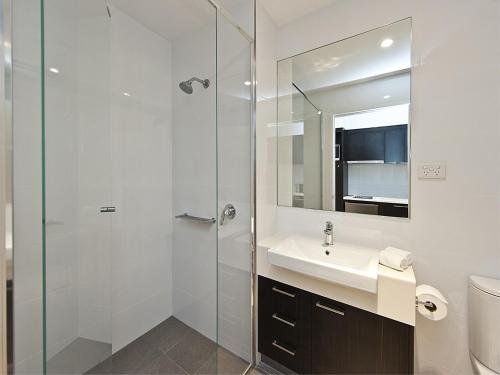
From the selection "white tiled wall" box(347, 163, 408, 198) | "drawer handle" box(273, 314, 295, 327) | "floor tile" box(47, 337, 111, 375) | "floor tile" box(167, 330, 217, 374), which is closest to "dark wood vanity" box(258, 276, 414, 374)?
"drawer handle" box(273, 314, 295, 327)

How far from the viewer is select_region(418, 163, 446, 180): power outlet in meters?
1.12

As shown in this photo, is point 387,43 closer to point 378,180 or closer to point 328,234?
point 378,180

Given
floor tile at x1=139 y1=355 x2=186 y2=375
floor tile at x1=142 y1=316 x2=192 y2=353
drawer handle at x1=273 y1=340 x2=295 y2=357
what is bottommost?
floor tile at x1=139 y1=355 x2=186 y2=375

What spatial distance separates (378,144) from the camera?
1330 mm

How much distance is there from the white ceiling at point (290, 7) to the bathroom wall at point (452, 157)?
34cm

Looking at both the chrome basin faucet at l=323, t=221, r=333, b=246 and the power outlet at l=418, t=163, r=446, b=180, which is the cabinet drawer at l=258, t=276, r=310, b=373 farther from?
the power outlet at l=418, t=163, r=446, b=180

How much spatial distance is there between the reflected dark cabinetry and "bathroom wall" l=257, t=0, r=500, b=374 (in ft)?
0.20

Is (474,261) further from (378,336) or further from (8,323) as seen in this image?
(8,323)

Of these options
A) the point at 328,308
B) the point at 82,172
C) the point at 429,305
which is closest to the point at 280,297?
the point at 328,308

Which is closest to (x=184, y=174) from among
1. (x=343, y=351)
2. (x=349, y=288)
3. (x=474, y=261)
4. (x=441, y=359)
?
(x=349, y=288)

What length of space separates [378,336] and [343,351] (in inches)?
8.4

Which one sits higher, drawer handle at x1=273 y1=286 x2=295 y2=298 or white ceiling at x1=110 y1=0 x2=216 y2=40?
white ceiling at x1=110 y1=0 x2=216 y2=40

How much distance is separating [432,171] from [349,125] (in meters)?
0.54

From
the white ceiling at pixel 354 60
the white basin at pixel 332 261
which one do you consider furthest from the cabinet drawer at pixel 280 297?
the white ceiling at pixel 354 60
